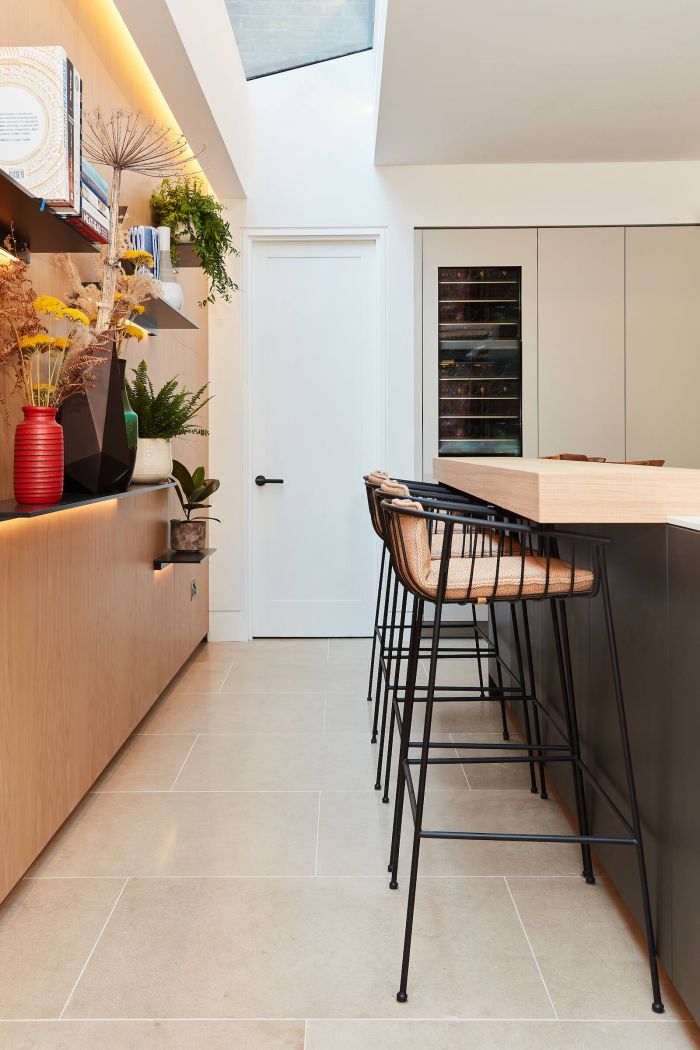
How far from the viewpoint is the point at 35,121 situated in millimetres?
1704

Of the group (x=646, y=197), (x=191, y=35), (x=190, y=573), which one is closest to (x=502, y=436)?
(x=646, y=197)

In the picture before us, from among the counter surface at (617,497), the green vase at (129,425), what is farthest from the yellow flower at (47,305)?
the counter surface at (617,497)

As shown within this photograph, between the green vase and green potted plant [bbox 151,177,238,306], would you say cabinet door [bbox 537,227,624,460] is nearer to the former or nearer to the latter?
green potted plant [bbox 151,177,238,306]

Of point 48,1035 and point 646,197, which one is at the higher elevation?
point 646,197

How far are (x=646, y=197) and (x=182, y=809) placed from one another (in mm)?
4056

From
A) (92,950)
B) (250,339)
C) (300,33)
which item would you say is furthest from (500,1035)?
(300,33)

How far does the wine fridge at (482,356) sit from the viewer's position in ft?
15.1

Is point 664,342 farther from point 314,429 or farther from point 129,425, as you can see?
point 129,425

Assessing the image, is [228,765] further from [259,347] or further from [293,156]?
[293,156]

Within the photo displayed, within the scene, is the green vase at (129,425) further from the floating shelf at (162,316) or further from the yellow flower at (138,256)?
the floating shelf at (162,316)

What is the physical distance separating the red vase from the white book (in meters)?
0.48

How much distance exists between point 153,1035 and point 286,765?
4.44ft

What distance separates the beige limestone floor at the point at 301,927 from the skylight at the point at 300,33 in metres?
3.77

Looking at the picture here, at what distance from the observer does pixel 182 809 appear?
2.44 metres
